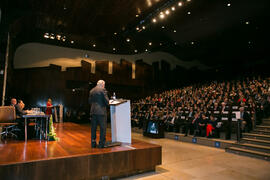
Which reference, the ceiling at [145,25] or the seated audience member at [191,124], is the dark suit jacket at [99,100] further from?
the ceiling at [145,25]

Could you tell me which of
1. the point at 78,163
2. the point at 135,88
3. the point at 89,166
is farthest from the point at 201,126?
the point at 135,88

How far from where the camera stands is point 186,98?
11195 mm

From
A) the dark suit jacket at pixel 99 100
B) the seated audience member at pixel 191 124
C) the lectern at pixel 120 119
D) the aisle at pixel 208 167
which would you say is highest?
the dark suit jacket at pixel 99 100

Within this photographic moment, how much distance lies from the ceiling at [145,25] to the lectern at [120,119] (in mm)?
5820

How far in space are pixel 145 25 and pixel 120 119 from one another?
734cm

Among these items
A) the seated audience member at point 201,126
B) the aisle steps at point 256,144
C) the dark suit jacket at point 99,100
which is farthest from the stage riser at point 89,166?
the seated audience member at point 201,126

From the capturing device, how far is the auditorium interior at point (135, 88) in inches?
134

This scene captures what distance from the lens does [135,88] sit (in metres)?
16.1

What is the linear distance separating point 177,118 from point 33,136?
18.0 ft

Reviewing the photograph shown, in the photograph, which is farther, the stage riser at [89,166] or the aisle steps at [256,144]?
the aisle steps at [256,144]

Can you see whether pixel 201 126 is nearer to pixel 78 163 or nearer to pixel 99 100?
pixel 99 100

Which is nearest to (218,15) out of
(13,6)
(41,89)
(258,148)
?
(258,148)

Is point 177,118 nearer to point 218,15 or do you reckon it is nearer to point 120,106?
point 120,106

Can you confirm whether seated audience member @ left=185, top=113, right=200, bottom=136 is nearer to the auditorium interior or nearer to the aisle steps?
the auditorium interior
